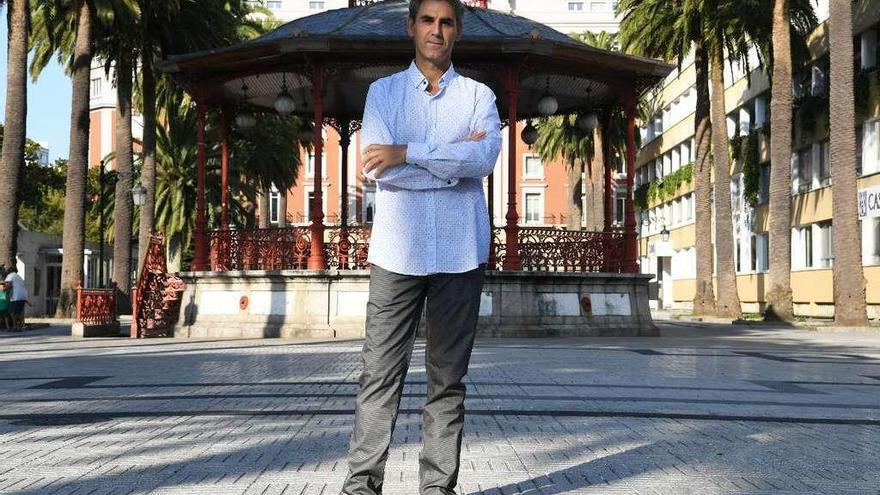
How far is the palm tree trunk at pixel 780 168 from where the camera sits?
25.9 m

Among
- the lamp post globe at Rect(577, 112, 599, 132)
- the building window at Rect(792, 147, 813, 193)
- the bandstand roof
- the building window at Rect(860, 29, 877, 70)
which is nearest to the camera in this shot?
the bandstand roof

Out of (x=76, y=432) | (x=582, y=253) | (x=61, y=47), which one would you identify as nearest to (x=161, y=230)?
(x=61, y=47)

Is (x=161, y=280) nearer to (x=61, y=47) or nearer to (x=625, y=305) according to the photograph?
(x=625, y=305)

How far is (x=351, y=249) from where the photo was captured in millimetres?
18047

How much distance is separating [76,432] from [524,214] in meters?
71.2

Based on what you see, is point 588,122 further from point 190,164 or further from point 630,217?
point 190,164

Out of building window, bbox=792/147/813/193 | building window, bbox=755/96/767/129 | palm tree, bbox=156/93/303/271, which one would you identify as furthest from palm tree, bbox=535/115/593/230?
palm tree, bbox=156/93/303/271

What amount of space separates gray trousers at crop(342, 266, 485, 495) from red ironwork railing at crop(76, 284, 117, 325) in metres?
16.9

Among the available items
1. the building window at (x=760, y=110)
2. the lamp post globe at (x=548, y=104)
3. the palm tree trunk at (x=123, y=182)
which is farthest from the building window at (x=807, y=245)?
the palm tree trunk at (x=123, y=182)

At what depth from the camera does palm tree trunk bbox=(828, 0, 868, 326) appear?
22.2 metres

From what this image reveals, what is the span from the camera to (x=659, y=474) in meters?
4.21

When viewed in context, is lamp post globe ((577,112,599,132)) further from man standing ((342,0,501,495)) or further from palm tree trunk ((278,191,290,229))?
palm tree trunk ((278,191,290,229))

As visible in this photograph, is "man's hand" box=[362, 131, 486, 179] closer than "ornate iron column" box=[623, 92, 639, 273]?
Yes

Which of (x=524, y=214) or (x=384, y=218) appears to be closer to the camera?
(x=384, y=218)
